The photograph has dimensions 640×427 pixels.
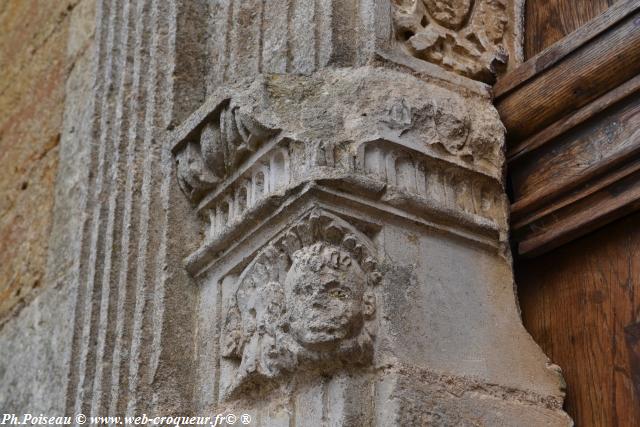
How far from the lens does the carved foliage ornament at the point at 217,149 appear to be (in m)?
2.24

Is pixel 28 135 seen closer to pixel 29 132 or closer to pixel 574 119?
pixel 29 132

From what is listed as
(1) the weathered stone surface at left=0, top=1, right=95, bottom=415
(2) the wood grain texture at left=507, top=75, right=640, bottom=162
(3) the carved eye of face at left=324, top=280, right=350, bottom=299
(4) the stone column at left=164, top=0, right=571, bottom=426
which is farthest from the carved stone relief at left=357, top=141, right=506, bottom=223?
(1) the weathered stone surface at left=0, top=1, right=95, bottom=415

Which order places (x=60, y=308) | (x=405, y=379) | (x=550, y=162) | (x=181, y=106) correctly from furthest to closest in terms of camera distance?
(x=60, y=308), (x=181, y=106), (x=550, y=162), (x=405, y=379)

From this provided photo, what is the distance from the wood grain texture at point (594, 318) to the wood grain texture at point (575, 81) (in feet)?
0.88

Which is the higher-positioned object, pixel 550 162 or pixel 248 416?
pixel 550 162

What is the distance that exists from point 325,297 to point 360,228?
0.18 metres

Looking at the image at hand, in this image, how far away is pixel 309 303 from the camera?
1960 mm

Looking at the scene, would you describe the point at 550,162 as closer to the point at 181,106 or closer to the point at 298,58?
the point at 298,58

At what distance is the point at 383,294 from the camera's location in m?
1.98

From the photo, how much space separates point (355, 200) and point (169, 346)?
1.93 feet

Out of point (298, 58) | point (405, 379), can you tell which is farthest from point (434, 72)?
point (405, 379)

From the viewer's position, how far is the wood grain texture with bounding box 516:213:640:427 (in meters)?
2.04

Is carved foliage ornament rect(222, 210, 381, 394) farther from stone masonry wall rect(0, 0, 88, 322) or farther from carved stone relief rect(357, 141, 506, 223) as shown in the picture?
stone masonry wall rect(0, 0, 88, 322)

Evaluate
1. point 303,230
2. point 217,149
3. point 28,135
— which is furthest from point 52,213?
point 303,230
